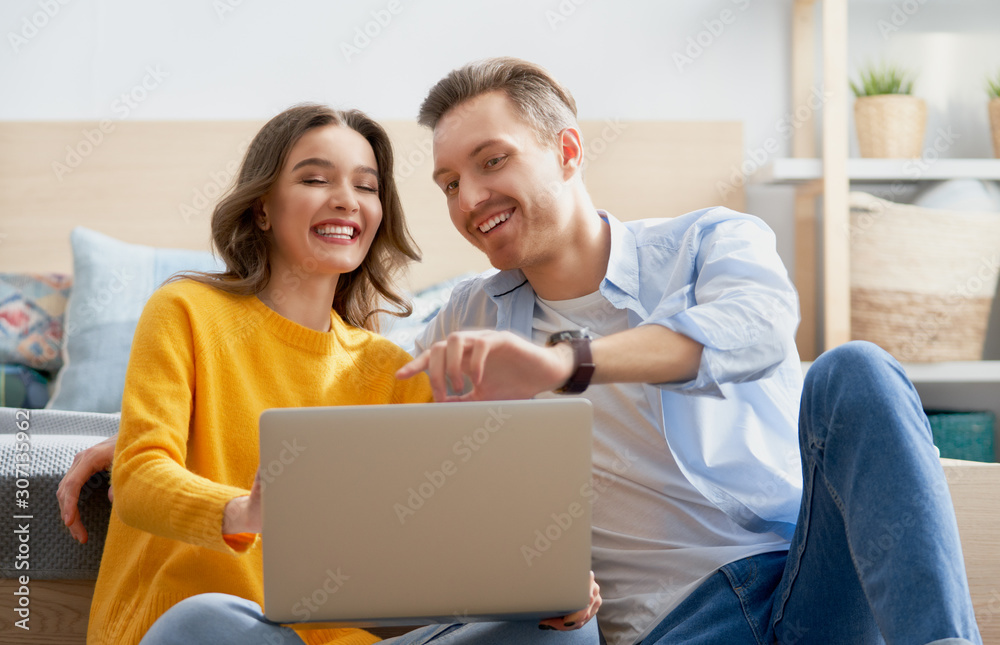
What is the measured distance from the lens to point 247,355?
1.07 m

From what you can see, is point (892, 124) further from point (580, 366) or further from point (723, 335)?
point (580, 366)

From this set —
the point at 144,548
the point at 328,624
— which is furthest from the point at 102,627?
the point at 328,624

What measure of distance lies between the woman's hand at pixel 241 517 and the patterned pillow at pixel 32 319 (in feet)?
4.55

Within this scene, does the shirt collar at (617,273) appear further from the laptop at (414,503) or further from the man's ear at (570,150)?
the laptop at (414,503)

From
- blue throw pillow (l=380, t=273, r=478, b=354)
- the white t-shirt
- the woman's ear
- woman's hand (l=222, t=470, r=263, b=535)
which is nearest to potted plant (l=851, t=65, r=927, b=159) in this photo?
blue throw pillow (l=380, t=273, r=478, b=354)

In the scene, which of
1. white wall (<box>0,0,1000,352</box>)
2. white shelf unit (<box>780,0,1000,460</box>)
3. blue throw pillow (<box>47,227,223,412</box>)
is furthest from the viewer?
white wall (<box>0,0,1000,352</box>)

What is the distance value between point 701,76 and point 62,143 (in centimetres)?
180

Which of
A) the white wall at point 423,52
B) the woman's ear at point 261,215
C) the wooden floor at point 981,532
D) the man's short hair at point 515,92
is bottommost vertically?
the wooden floor at point 981,532

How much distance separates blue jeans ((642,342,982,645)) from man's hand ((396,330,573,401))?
0.28 meters

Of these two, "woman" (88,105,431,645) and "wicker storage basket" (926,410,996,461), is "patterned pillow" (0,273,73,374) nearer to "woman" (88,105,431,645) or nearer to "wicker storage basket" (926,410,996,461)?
"woman" (88,105,431,645)

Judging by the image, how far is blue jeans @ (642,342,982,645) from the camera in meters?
0.72

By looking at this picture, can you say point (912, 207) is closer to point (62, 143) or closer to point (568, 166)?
point (568, 166)

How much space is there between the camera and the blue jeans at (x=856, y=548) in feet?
2.36

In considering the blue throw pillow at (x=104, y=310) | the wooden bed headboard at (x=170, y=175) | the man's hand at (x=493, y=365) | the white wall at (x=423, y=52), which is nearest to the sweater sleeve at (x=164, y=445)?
the man's hand at (x=493, y=365)
